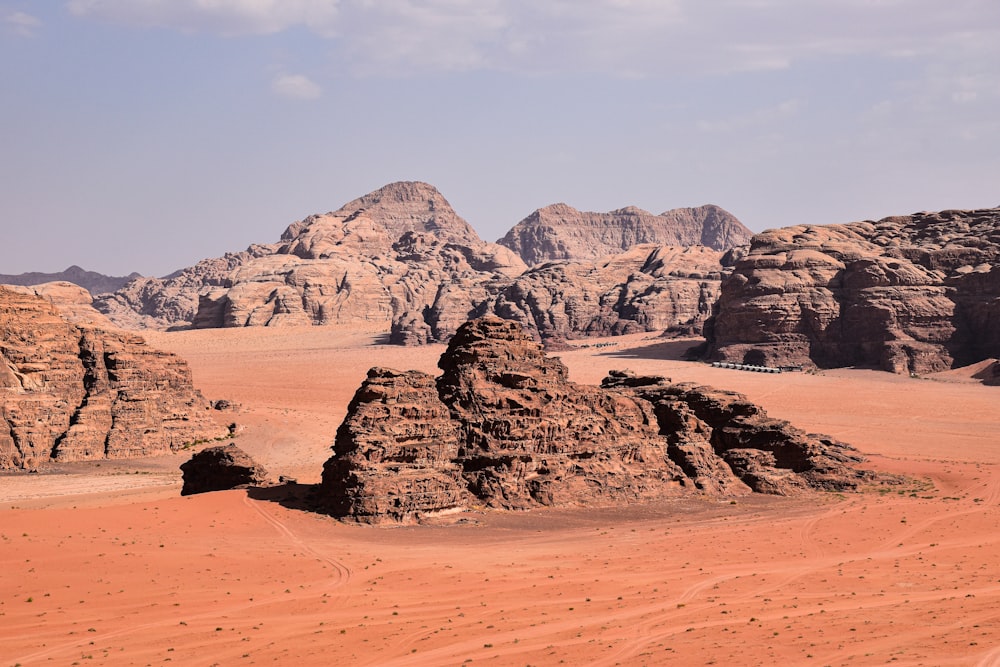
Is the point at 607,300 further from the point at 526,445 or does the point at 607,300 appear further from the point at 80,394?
the point at 526,445

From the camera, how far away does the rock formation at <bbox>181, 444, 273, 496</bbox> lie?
3641cm

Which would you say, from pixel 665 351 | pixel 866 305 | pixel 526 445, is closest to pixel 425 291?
pixel 665 351

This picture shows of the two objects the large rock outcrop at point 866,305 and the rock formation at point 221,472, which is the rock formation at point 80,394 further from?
the large rock outcrop at point 866,305

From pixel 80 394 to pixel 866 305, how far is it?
60.6 m

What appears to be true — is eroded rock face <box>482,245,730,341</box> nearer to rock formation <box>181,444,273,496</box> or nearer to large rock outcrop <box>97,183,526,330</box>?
large rock outcrop <box>97,183,526,330</box>

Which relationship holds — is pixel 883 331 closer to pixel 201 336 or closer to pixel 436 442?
pixel 436 442

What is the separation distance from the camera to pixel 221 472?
3659 cm

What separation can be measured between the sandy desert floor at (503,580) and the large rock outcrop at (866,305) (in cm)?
4099

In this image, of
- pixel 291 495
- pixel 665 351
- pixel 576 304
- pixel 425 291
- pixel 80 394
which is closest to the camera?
pixel 291 495

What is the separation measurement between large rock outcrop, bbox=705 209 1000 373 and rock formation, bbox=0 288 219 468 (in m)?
51.2

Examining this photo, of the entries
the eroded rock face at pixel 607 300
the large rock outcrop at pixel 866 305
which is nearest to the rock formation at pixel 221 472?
the large rock outcrop at pixel 866 305

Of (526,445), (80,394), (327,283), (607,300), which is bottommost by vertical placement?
(526,445)

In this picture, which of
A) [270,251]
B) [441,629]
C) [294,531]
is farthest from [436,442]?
[270,251]

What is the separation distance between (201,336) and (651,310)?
5099 centimetres
